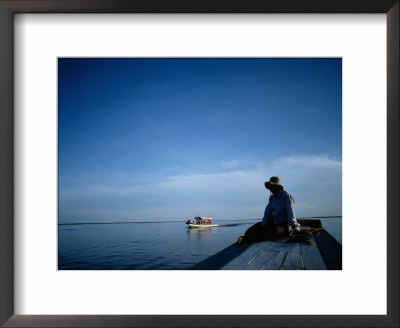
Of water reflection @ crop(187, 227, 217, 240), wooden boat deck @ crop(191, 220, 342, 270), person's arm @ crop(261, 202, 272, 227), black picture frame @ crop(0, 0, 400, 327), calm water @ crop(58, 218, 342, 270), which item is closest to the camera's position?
black picture frame @ crop(0, 0, 400, 327)

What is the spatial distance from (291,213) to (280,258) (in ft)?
1.96

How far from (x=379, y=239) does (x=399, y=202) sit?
40cm

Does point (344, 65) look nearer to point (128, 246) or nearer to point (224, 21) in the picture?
point (224, 21)

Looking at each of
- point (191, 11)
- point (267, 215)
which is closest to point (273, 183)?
point (267, 215)

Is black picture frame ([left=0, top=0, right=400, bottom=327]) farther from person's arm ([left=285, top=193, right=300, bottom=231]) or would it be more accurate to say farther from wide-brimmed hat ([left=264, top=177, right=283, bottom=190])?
wide-brimmed hat ([left=264, top=177, right=283, bottom=190])

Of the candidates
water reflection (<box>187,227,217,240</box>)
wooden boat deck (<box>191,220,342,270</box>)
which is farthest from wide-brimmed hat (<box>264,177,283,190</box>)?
water reflection (<box>187,227,217,240</box>)

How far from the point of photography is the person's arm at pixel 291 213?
3.06 meters

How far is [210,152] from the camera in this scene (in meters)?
3.71

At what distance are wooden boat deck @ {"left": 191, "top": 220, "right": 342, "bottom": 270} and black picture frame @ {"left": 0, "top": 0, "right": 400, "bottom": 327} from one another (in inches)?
14.6

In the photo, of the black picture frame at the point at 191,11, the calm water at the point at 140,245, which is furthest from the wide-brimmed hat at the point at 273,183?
the black picture frame at the point at 191,11

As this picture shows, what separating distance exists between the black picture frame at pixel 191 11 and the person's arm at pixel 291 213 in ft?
2.74

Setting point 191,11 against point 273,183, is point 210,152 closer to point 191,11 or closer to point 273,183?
point 273,183

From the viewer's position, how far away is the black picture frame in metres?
2.34

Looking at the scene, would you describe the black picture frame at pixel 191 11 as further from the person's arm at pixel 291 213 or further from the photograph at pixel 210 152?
the person's arm at pixel 291 213
